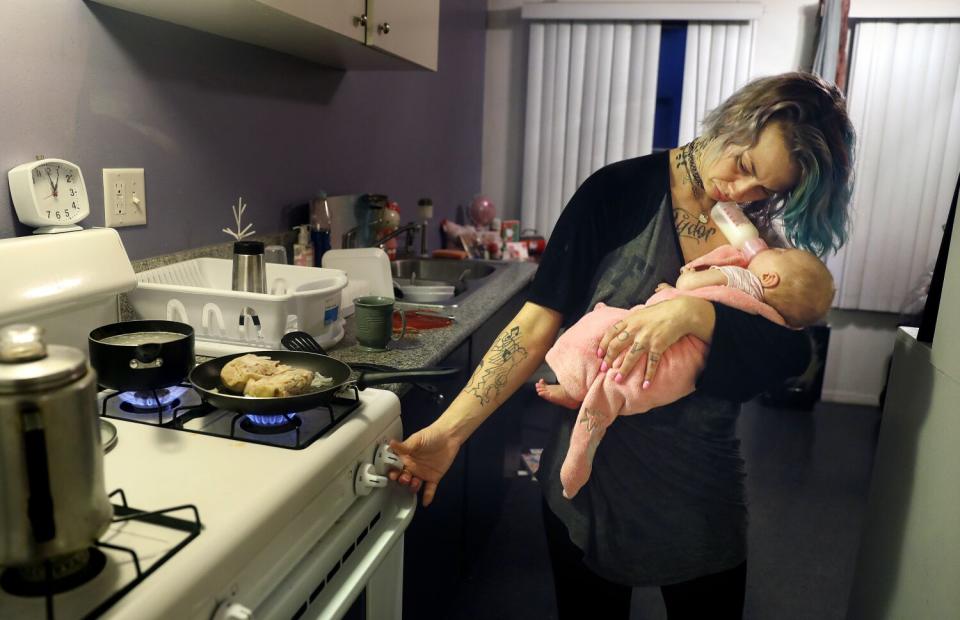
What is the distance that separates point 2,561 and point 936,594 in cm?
136

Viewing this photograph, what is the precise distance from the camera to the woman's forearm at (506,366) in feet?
4.45

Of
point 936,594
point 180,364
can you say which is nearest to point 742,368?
point 936,594

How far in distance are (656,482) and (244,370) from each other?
774mm

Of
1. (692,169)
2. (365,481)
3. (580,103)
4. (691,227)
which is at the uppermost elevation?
(580,103)

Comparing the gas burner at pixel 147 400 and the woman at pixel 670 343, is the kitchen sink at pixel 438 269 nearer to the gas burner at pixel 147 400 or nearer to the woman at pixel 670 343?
the woman at pixel 670 343

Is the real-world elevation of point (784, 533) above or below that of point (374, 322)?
below

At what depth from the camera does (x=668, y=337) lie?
4.07ft

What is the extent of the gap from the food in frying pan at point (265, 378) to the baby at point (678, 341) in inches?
18.4

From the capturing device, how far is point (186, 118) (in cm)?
161

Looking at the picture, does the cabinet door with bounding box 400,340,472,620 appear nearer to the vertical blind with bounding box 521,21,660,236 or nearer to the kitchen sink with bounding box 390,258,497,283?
the vertical blind with bounding box 521,21,660,236

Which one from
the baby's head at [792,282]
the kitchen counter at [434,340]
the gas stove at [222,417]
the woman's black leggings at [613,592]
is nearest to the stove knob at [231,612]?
the gas stove at [222,417]

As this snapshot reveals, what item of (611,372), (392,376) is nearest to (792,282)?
(611,372)

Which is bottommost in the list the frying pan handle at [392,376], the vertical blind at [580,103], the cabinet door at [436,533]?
the cabinet door at [436,533]

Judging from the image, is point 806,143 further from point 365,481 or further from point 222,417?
point 222,417
